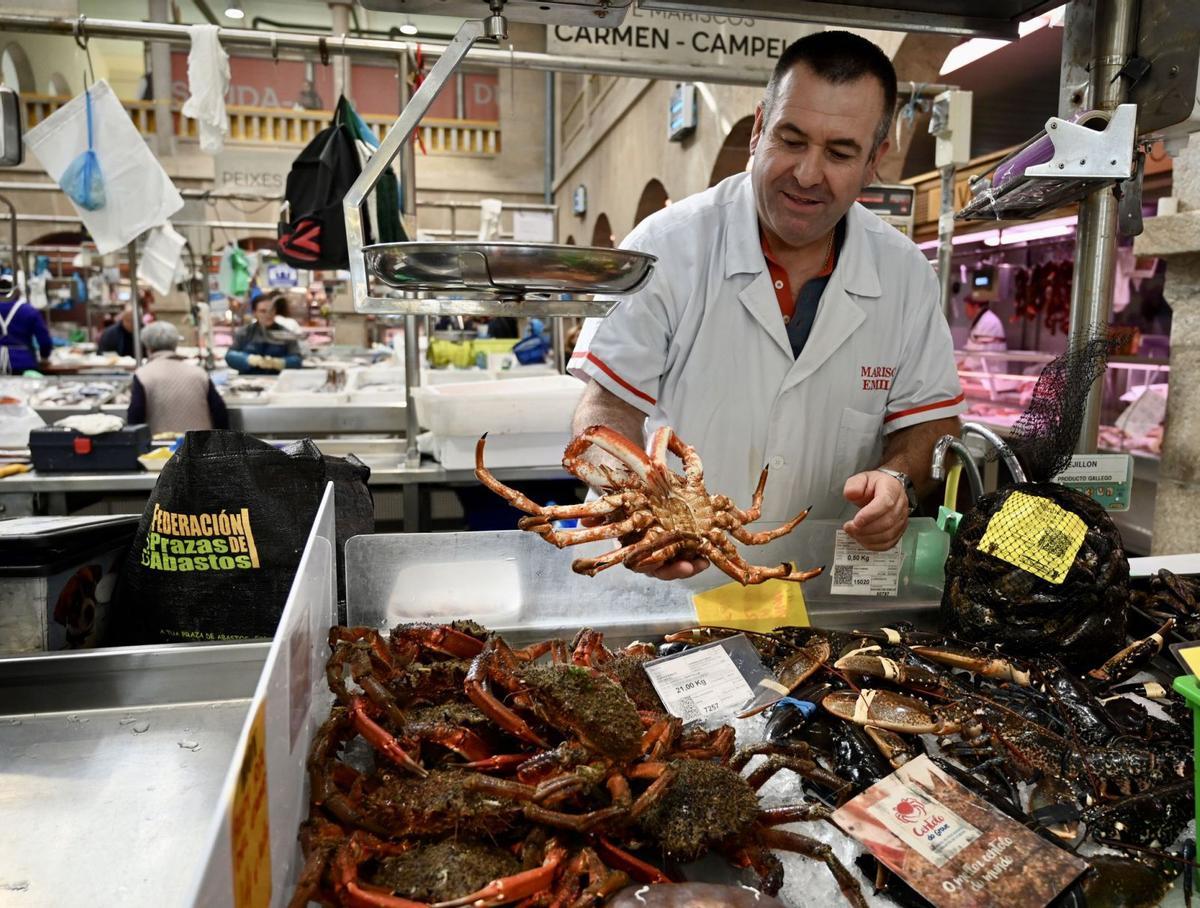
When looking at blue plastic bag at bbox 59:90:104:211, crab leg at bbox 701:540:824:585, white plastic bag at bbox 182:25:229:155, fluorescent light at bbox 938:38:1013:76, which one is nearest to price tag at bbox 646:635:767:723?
crab leg at bbox 701:540:824:585

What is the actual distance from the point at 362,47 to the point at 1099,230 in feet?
7.52

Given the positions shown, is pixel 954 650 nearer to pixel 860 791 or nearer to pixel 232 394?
pixel 860 791

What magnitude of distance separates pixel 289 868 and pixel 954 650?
1.22 metres

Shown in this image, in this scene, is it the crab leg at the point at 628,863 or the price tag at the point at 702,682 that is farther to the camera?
the price tag at the point at 702,682

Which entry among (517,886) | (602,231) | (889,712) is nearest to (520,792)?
(517,886)

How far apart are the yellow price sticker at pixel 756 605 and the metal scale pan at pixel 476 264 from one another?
2.35 feet

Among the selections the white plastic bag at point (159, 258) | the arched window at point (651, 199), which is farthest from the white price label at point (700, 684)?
the arched window at point (651, 199)

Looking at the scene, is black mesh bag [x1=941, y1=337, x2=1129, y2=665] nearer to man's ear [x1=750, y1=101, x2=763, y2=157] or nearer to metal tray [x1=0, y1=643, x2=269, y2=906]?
man's ear [x1=750, y1=101, x2=763, y2=157]

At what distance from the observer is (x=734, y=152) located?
7.16 meters

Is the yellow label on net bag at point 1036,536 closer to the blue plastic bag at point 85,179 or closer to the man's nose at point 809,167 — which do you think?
the man's nose at point 809,167

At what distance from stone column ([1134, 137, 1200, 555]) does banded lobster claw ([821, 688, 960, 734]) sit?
2380mm

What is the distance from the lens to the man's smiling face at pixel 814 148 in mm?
1933

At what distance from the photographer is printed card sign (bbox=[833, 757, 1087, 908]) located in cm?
96

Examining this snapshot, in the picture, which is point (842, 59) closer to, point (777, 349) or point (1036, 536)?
point (777, 349)
